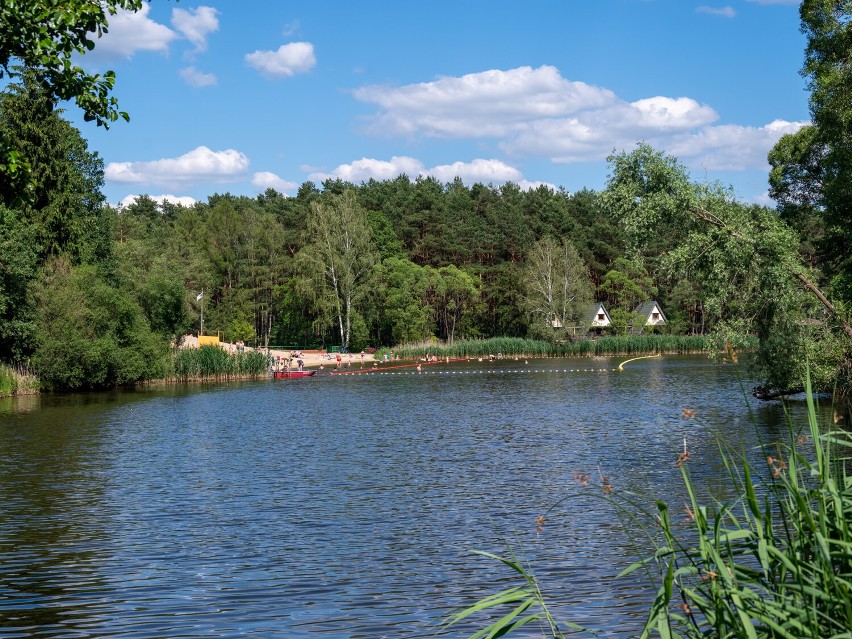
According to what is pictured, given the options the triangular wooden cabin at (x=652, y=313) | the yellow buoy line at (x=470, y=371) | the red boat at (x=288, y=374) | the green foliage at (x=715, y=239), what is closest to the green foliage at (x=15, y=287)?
the red boat at (x=288, y=374)

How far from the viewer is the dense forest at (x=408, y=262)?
24.5m

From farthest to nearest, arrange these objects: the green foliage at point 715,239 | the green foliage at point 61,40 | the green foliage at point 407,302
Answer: the green foliage at point 407,302 → the green foliage at point 715,239 → the green foliage at point 61,40

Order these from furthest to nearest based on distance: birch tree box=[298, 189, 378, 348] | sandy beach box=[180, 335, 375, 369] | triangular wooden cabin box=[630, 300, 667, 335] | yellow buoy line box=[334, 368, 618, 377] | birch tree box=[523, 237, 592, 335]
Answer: triangular wooden cabin box=[630, 300, 667, 335], birch tree box=[523, 237, 592, 335], birch tree box=[298, 189, 378, 348], sandy beach box=[180, 335, 375, 369], yellow buoy line box=[334, 368, 618, 377]

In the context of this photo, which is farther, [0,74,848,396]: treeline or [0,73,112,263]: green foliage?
[0,73,112,263]: green foliage

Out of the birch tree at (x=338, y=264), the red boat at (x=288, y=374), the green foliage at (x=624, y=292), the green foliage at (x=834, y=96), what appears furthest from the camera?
the green foliage at (x=624, y=292)

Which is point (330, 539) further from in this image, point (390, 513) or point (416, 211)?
point (416, 211)

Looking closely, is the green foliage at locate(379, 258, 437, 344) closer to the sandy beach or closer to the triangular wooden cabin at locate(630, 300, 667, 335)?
the sandy beach

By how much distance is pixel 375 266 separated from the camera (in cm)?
9900

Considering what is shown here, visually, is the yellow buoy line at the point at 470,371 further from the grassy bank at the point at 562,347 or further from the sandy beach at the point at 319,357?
the grassy bank at the point at 562,347

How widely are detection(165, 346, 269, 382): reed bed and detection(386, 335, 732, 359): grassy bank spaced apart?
26351 mm

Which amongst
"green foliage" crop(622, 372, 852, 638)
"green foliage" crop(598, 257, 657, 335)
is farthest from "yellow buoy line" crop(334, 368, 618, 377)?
"green foliage" crop(622, 372, 852, 638)

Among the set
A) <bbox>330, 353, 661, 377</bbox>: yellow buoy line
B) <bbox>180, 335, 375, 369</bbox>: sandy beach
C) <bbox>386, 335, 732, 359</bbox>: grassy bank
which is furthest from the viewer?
<bbox>386, 335, 732, 359</bbox>: grassy bank

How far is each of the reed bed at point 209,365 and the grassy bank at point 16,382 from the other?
9720mm

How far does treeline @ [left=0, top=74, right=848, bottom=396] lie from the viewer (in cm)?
2456
